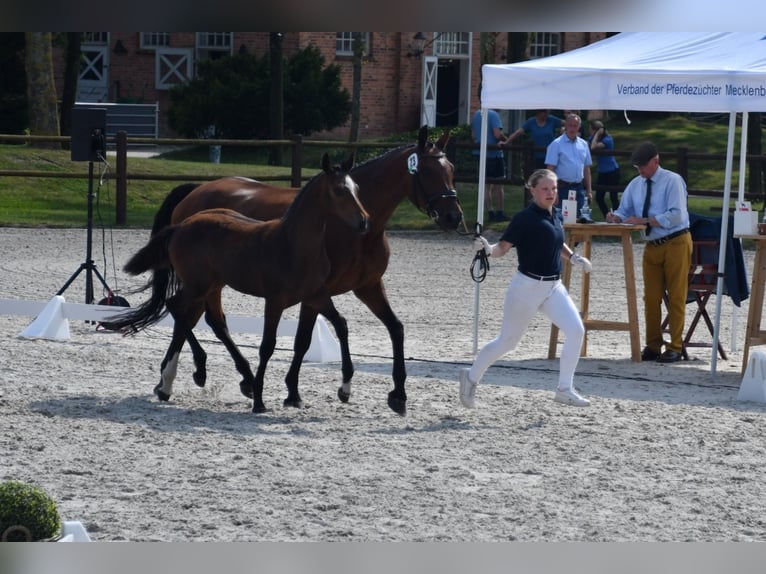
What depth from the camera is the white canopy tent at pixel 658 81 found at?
9.02 metres

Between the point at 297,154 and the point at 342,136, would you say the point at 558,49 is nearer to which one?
the point at 342,136

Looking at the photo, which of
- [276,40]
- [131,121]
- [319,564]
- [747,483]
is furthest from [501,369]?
[131,121]

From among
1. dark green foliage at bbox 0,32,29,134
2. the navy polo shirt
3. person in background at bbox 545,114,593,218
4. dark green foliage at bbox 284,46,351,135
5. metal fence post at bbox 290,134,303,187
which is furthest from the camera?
dark green foliage at bbox 284,46,351,135

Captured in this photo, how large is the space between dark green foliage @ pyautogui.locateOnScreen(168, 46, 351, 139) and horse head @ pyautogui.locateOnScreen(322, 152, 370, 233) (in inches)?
1021

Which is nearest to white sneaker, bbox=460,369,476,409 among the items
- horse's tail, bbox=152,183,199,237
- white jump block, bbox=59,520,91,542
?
horse's tail, bbox=152,183,199,237

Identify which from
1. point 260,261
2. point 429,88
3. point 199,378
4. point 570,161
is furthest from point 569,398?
point 429,88

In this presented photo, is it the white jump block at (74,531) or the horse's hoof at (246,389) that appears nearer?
the white jump block at (74,531)

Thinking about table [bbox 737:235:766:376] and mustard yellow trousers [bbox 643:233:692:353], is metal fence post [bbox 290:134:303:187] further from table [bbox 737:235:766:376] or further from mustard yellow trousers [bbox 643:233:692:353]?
table [bbox 737:235:766:376]

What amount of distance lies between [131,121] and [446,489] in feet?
97.5

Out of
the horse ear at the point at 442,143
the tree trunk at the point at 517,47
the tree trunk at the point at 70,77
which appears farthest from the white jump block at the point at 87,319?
the tree trunk at the point at 70,77

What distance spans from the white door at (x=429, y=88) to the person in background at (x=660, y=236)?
27.6m

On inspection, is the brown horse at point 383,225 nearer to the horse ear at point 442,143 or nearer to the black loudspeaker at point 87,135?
the horse ear at point 442,143

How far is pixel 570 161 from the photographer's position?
48.3ft

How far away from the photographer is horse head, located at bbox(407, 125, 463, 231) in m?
7.86
